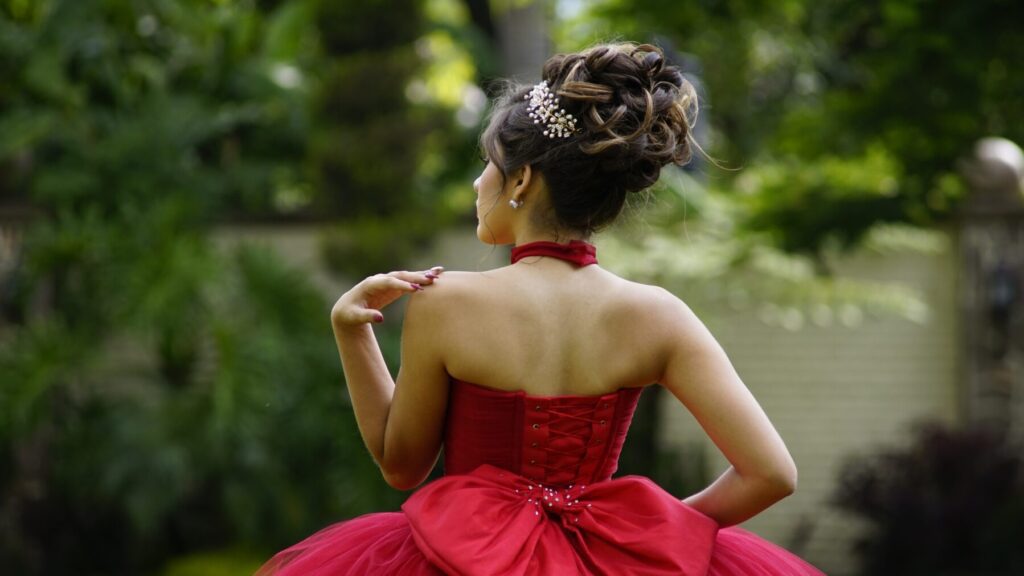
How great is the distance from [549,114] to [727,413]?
63 centimetres

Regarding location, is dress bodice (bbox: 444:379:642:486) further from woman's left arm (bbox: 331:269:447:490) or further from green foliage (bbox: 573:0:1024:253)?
green foliage (bbox: 573:0:1024:253)

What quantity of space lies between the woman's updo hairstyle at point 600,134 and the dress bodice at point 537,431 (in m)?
0.34

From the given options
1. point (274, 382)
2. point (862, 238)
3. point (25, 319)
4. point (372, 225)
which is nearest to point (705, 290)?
point (862, 238)

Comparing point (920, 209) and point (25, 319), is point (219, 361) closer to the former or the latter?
point (25, 319)

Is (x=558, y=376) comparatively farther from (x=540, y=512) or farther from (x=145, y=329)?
(x=145, y=329)

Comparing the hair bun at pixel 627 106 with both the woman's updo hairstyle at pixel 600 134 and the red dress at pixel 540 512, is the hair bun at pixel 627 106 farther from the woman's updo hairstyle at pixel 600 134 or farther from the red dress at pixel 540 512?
the red dress at pixel 540 512

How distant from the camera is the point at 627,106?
102 inches

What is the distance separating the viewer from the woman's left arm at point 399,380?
2543 mm

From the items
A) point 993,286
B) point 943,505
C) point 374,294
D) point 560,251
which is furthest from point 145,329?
point 560,251

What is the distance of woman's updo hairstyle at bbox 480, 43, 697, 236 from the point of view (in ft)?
8.38

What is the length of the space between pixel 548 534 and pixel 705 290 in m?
6.06

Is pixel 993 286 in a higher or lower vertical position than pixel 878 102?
lower

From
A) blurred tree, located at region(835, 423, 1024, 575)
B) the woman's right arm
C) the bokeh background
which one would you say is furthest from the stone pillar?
the woman's right arm

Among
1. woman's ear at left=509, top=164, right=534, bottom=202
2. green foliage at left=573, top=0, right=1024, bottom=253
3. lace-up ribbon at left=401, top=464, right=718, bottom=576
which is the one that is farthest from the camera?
green foliage at left=573, top=0, right=1024, bottom=253
